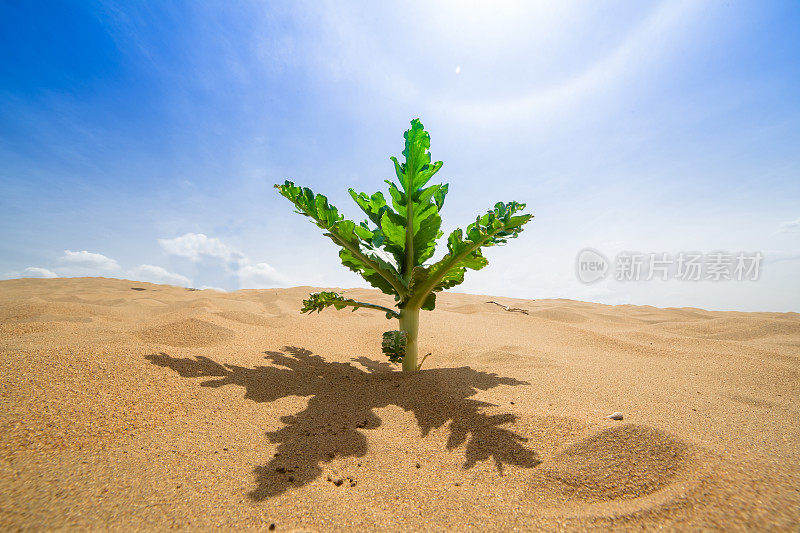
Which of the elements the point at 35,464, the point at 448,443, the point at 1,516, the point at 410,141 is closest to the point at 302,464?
the point at 448,443

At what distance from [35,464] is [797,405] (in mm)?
4109

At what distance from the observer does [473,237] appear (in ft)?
7.47

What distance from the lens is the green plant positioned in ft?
7.63

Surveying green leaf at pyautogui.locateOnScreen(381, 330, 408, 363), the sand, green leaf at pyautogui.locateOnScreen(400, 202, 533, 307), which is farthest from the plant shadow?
green leaf at pyautogui.locateOnScreen(400, 202, 533, 307)

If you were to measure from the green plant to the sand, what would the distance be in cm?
57

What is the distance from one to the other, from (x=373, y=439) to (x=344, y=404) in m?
0.48

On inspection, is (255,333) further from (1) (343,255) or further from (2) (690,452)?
(2) (690,452)

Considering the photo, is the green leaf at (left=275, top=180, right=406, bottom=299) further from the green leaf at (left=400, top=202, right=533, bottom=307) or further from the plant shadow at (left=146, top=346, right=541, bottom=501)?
the plant shadow at (left=146, top=346, right=541, bottom=501)

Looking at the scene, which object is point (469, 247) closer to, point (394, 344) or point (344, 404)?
point (394, 344)

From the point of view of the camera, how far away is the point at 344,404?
6.83 feet

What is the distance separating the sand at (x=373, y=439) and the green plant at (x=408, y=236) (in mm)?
568

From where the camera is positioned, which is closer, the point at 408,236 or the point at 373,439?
the point at 373,439

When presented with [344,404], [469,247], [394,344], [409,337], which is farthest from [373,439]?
[469,247]

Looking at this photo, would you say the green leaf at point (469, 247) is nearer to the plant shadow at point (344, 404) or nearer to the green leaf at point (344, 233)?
the green leaf at point (344, 233)
